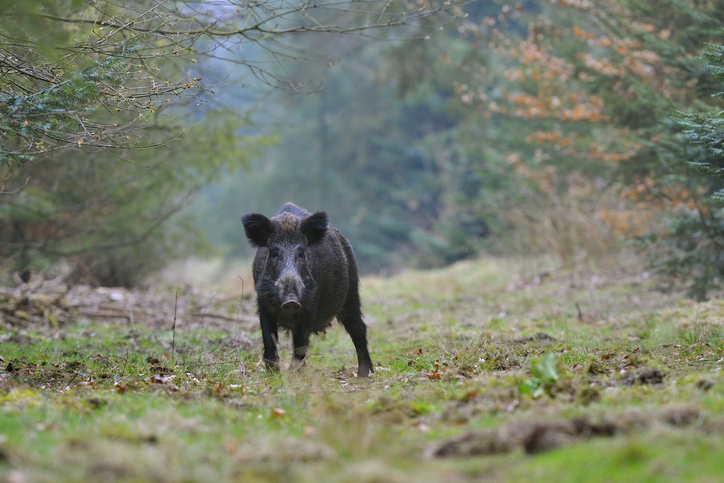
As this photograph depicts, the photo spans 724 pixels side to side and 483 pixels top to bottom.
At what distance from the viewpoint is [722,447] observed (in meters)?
3.01

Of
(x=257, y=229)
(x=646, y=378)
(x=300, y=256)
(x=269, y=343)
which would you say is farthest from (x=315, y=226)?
(x=646, y=378)

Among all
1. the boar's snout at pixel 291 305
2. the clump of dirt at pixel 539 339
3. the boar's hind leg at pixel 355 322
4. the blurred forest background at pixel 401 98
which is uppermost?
the blurred forest background at pixel 401 98

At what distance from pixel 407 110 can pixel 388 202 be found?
5.00 m

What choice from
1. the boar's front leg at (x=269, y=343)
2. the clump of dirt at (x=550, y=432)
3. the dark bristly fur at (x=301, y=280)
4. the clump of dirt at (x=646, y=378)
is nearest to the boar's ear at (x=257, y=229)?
the dark bristly fur at (x=301, y=280)

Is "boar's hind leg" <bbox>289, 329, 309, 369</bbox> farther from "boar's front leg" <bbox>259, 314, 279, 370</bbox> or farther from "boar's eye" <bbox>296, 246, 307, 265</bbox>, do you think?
"boar's eye" <bbox>296, 246, 307, 265</bbox>

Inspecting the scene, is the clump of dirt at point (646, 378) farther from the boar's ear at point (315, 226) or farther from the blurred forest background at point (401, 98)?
the boar's ear at point (315, 226)

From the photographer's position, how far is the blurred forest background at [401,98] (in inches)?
224

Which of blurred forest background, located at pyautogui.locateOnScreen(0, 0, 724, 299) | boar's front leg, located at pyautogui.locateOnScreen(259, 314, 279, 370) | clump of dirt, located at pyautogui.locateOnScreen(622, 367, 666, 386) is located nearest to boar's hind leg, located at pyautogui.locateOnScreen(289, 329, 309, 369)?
boar's front leg, located at pyautogui.locateOnScreen(259, 314, 279, 370)

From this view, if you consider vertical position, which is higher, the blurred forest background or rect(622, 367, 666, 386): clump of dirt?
the blurred forest background

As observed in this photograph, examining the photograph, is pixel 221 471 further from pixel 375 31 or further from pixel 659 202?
pixel 375 31

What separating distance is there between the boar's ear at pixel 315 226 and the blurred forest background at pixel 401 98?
4.78 ft

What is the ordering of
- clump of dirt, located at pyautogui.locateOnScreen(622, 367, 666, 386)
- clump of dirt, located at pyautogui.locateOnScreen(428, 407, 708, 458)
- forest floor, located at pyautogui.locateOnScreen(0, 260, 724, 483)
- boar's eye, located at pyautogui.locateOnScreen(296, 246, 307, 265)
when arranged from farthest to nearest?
boar's eye, located at pyautogui.locateOnScreen(296, 246, 307, 265) < clump of dirt, located at pyautogui.locateOnScreen(622, 367, 666, 386) < clump of dirt, located at pyautogui.locateOnScreen(428, 407, 708, 458) < forest floor, located at pyautogui.locateOnScreen(0, 260, 724, 483)

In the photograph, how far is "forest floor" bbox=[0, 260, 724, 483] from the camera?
9.94 ft

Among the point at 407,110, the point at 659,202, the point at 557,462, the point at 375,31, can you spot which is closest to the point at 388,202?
the point at 407,110
